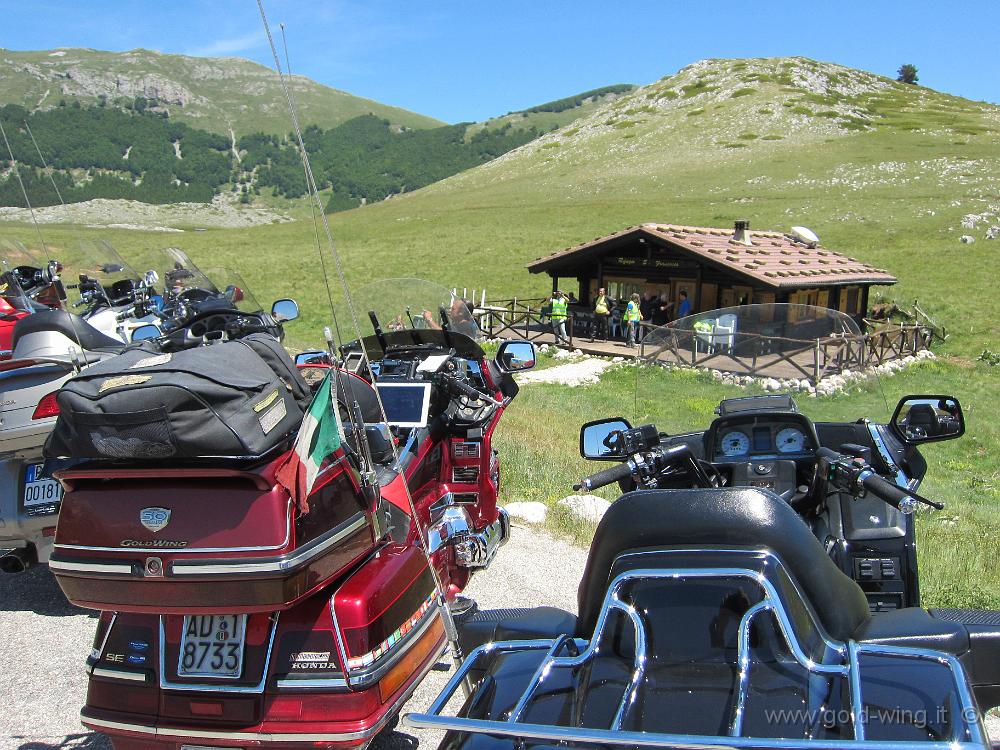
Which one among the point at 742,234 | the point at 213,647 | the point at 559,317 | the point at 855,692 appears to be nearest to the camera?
the point at 855,692

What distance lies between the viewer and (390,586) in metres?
3.30

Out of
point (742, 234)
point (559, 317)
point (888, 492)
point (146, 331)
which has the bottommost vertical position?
point (559, 317)

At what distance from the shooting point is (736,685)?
6.90 feet

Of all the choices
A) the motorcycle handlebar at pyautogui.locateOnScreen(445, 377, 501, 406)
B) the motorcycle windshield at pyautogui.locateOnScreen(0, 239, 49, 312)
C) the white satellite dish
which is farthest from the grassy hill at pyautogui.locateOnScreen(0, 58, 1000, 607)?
the white satellite dish

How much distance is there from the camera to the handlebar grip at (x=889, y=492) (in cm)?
307

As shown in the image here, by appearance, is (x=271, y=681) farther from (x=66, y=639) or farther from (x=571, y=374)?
(x=571, y=374)

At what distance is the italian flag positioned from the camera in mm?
2904

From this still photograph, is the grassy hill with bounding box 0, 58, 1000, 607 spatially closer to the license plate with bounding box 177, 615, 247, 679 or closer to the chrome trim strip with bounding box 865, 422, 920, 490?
the chrome trim strip with bounding box 865, 422, 920, 490

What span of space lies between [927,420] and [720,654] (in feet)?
7.72

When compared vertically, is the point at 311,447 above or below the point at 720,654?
above

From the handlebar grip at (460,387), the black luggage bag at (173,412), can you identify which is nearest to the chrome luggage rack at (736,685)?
the black luggage bag at (173,412)

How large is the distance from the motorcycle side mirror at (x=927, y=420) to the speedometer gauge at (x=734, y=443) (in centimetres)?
76

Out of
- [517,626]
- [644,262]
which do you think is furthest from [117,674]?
[644,262]

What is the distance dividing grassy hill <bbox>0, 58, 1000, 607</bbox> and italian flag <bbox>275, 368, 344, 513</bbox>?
216 centimetres
